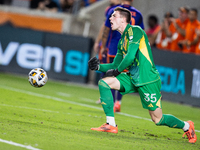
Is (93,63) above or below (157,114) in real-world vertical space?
above

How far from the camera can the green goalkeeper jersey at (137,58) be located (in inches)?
240

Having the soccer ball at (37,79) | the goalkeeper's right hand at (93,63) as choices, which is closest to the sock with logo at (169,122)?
the goalkeeper's right hand at (93,63)

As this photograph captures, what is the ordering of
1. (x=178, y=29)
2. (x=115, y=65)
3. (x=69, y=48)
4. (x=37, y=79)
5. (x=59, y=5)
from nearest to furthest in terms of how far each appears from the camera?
1. (x=115, y=65)
2. (x=37, y=79)
3. (x=178, y=29)
4. (x=69, y=48)
5. (x=59, y=5)

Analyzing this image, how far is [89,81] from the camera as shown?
51.5 feet

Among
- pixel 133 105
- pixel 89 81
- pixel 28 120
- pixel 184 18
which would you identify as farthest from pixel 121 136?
pixel 89 81

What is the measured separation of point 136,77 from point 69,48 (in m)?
9.36

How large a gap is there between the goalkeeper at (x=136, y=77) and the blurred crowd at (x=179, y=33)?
7.53 meters

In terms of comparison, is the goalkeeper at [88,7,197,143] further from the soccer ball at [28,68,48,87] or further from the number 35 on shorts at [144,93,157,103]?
the soccer ball at [28,68,48,87]

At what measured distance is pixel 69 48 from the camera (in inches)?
607

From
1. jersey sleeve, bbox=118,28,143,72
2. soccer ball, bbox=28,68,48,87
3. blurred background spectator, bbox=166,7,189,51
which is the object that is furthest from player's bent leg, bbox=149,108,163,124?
blurred background spectator, bbox=166,7,189,51

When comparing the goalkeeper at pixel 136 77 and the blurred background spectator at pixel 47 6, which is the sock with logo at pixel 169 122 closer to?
the goalkeeper at pixel 136 77

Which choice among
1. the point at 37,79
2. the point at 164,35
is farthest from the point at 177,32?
the point at 37,79

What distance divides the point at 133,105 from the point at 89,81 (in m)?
4.44

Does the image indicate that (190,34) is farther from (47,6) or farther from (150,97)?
(150,97)
